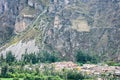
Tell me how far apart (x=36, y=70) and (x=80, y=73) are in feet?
60.9

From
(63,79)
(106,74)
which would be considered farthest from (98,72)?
(63,79)

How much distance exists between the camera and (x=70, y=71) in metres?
186

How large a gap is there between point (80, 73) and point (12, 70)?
26.1m

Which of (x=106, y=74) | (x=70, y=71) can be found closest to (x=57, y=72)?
(x=70, y=71)

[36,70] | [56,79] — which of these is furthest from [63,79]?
[36,70]

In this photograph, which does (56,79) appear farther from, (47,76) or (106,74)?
(106,74)

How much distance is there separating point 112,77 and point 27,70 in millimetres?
32970

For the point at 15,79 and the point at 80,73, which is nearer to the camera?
the point at 15,79

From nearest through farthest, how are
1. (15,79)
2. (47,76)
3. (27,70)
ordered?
(15,79), (47,76), (27,70)

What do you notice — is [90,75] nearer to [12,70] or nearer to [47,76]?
[47,76]

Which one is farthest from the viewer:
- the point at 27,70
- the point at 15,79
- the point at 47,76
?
the point at 27,70

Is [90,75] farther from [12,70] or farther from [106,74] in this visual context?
[12,70]

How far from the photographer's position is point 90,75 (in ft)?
616

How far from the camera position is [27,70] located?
638 ft
